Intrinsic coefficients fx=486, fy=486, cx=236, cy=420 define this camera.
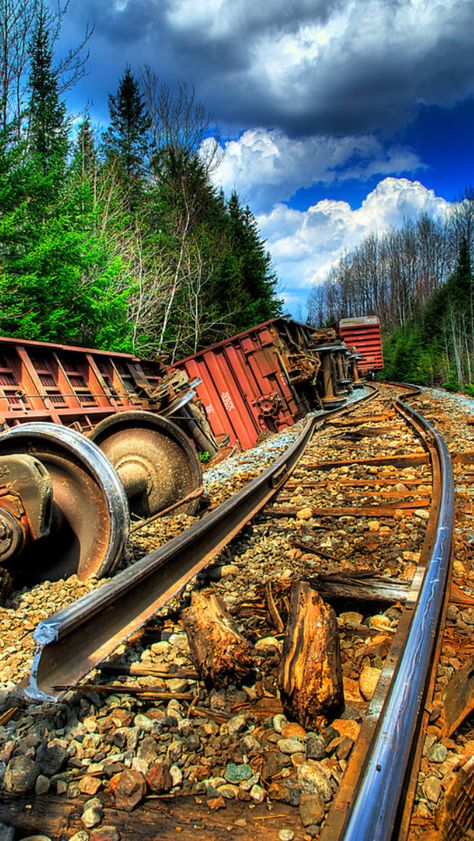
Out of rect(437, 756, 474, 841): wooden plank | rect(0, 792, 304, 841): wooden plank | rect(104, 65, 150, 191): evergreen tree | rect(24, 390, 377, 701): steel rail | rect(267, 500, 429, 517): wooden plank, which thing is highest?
rect(104, 65, 150, 191): evergreen tree

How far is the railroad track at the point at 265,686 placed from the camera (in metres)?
1.31

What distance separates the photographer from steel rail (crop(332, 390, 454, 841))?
1.11 metres

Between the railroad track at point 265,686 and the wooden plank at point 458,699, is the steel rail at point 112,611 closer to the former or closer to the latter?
the railroad track at point 265,686

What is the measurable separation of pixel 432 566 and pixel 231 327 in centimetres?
2085

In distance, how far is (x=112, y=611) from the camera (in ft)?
6.70

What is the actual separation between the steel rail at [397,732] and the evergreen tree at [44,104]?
1269 cm

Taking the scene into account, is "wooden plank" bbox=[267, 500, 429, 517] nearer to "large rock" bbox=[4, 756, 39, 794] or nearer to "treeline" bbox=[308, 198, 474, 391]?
"large rock" bbox=[4, 756, 39, 794]

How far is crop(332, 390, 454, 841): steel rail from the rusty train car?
1892 mm

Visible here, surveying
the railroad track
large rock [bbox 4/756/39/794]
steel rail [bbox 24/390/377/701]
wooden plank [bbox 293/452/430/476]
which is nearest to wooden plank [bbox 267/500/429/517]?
the railroad track

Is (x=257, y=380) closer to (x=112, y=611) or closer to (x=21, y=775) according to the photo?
(x=112, y=611)

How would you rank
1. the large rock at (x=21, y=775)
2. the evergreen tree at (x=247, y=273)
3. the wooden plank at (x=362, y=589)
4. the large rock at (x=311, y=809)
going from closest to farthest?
the large rock at (x=311, y=809), the large rock at (x=21, y=775), the wooden plank at (x=362, y=589), the evergreen tree at (x=247, y=273)

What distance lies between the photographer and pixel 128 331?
44.6 feet

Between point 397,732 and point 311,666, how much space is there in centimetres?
39

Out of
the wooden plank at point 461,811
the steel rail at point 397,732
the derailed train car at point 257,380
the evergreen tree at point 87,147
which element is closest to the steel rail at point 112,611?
the steel rail at point 397,732
